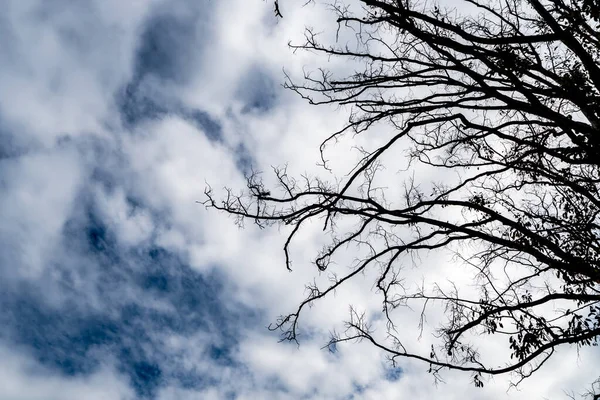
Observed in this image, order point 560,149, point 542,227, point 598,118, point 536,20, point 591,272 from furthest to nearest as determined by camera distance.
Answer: point 542,227 → point 536,20 → point 560,149 → point 598,118 → point 591,272

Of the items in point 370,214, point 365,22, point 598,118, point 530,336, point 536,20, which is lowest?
point 530,336

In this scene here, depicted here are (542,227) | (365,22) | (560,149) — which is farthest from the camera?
(542,227)

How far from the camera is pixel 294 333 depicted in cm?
597

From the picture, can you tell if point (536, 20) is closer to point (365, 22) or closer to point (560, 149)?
point (560, 149)

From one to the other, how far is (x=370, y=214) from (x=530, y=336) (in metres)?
2.84

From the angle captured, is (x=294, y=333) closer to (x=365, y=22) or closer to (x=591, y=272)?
(x=591, y=272)

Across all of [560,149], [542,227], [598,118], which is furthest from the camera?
[542,227]

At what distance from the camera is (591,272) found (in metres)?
4.29

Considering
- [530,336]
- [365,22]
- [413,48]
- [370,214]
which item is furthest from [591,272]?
[365,22]

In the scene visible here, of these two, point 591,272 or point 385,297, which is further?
point 385,297

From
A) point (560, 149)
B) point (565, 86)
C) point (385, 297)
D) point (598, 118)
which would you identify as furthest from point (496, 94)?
point (385, 297)

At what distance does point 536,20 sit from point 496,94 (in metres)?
2.61

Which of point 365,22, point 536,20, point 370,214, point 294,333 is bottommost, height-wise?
point 294,333

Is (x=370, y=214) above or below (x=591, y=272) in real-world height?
above
